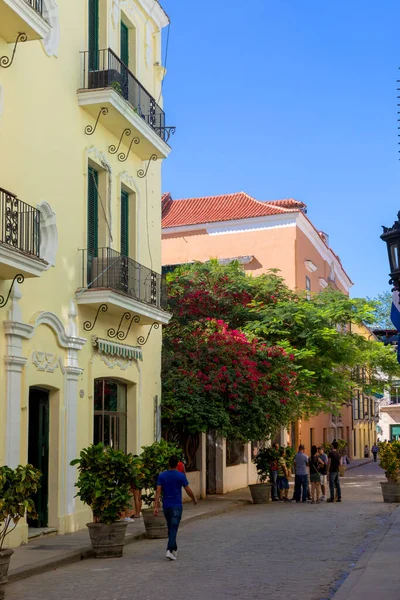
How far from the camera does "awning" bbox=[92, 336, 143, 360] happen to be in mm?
17625

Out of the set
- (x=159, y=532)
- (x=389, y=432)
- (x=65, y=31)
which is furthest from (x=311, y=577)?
(x=389, y=432)

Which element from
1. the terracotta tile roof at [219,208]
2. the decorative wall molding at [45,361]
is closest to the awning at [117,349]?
the decorative wall molding at [45,361]

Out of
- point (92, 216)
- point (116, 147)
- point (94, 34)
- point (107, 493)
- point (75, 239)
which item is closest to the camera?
point (107, 493)

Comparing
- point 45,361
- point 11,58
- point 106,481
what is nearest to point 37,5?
point 11,58

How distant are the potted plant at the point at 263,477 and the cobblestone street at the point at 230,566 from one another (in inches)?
188

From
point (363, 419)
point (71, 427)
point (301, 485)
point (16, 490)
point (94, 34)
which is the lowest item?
point (301, 485)

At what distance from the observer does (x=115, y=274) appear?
17.6 meters

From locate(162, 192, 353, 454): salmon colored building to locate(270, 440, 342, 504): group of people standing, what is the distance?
42.3 ft

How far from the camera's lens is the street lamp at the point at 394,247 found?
32.7 ft

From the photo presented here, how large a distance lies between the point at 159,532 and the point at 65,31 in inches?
370

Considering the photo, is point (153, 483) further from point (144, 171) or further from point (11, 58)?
point (144, 171)

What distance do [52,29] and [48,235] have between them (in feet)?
12.4

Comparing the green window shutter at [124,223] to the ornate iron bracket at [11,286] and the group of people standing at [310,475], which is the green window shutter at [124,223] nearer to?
the ornate iron bracket at [11,286]

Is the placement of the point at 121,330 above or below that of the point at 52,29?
below
